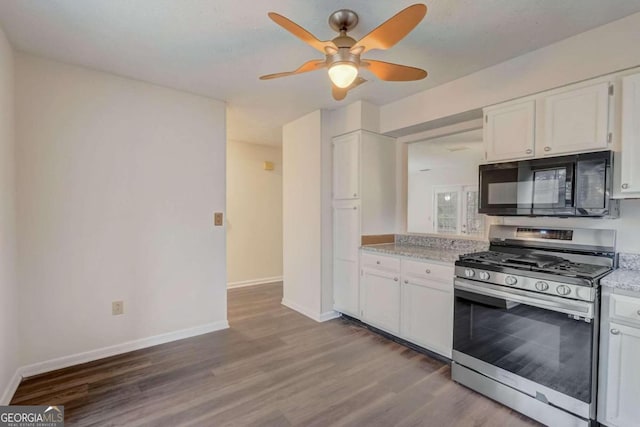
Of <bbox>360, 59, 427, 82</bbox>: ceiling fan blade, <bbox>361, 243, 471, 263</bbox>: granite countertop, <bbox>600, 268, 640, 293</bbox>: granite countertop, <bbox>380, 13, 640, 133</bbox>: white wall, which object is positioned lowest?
<bbox>361, 243, 471, 263</bbox>: granite countertop

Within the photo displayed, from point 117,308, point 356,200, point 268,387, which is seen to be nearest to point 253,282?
point 117,308

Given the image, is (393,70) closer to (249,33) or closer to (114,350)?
(249,33)

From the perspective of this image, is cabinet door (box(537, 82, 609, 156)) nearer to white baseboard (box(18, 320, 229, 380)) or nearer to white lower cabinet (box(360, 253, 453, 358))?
white lower cabinet (box(360, 253, 453, 358))

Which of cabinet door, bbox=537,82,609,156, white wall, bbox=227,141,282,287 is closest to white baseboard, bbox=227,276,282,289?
white wall, bbox=227,141,282,287

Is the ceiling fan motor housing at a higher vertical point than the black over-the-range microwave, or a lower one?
higher

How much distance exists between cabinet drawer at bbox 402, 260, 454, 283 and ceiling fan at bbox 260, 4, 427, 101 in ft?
5.00

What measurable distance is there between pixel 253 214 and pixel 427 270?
11.1ft

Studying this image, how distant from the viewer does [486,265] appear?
213 cm

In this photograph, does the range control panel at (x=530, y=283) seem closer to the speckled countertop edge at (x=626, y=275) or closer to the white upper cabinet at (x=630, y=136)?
the speckled countertop edge at (x=626, y=275)

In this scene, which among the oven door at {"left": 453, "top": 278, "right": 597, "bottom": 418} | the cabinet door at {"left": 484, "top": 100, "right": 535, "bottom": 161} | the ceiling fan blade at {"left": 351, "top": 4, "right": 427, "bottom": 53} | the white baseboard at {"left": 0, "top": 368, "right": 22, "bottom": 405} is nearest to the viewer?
the ceiling fan blade at {"left": 351, "top": 4, "right": 427, "bottom": 53}

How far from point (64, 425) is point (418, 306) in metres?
2.63

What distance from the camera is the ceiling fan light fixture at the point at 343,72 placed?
5.65 feet

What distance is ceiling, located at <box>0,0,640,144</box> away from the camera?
69.5 inches

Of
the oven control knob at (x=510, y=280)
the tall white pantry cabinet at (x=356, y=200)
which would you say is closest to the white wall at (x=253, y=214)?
the tall white pantry cabinet at (x=356, y=200)
